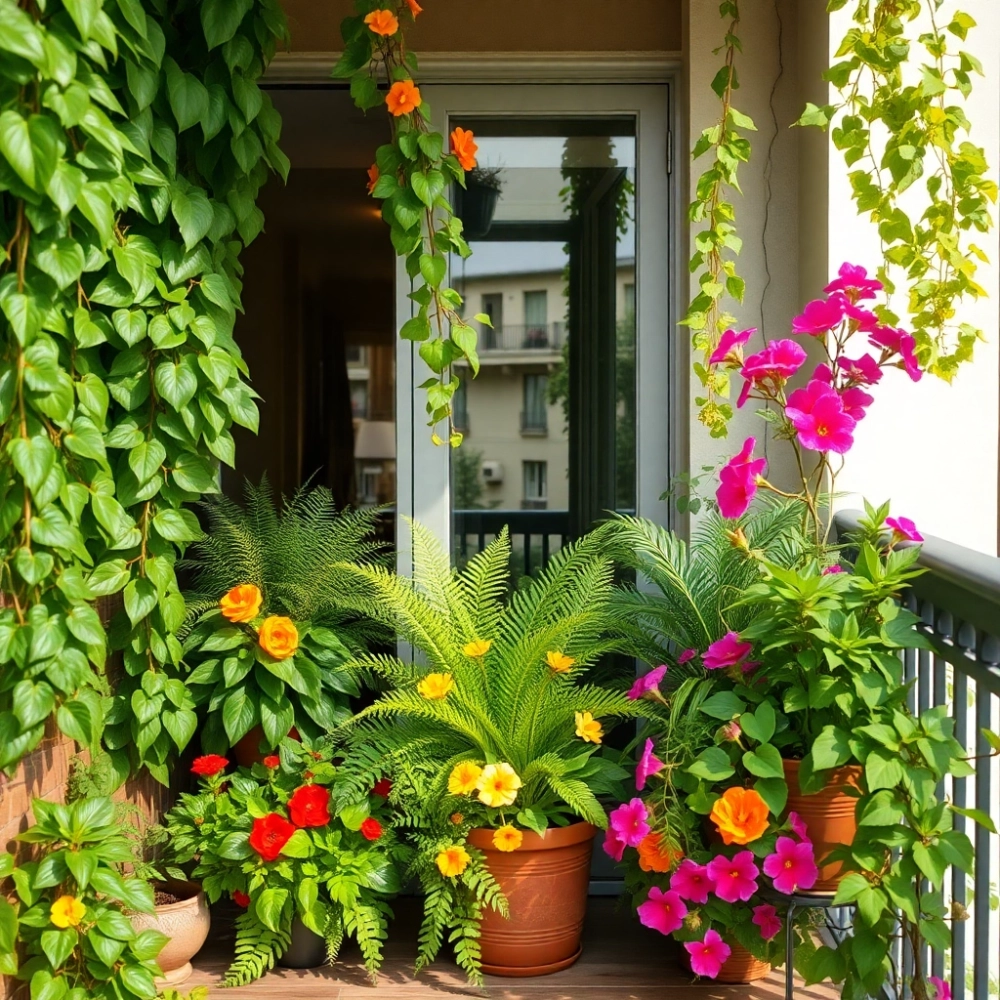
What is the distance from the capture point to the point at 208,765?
7.89 feet

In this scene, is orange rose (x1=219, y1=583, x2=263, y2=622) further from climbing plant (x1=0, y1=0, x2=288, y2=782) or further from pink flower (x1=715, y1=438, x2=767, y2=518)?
pink flower (x1=715, y1=438, x2=767, y2=518)

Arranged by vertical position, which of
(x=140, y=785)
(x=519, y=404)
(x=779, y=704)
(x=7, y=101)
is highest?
(x=7, y=101)

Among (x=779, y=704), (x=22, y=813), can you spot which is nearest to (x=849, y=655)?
(x=779, y=704)

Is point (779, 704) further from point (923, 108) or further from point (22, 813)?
point (22, 813)

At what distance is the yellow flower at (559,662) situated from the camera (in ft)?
7.61

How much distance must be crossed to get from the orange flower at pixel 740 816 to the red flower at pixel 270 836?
92 cm

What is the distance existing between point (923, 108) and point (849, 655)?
38.1 inches

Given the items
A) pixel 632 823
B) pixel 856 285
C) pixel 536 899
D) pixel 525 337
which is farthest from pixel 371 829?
pixel 856 285

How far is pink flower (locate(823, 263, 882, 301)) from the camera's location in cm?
191

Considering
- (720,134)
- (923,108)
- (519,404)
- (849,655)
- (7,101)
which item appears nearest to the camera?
(7,101)

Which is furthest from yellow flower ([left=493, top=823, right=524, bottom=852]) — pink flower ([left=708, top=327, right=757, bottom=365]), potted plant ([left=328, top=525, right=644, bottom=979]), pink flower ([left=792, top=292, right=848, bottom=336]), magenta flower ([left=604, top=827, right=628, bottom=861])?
pink flower ([left=792, top=292, right=848, bottom=336])

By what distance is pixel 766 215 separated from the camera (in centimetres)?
274

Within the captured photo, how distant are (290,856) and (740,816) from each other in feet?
3.17

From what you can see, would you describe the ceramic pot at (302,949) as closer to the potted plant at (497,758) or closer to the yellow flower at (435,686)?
the potted plant at (497,758)
